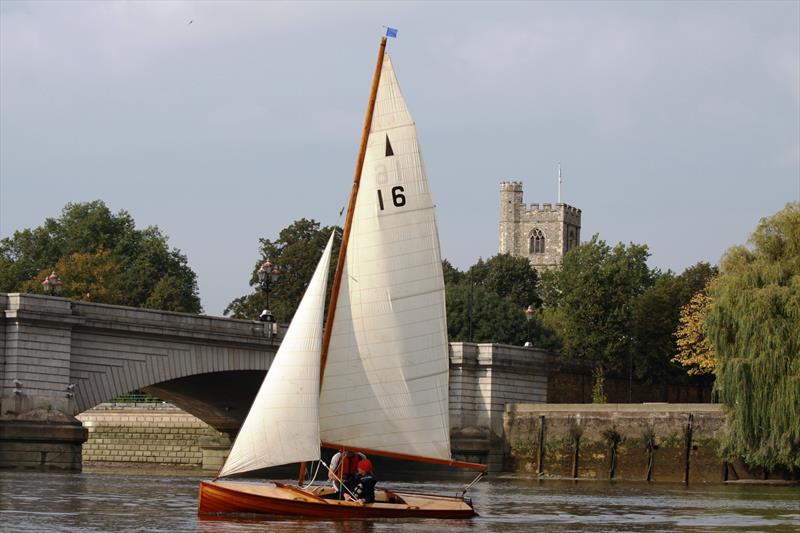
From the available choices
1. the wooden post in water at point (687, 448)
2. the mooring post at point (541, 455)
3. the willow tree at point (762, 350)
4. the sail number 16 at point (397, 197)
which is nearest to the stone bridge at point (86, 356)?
the mooring post at point (541, 455)

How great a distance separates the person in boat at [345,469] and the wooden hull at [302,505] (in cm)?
57

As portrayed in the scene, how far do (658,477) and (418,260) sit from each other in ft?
120

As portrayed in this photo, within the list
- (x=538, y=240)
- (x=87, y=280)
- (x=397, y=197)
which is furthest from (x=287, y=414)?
(x=538, y=240)

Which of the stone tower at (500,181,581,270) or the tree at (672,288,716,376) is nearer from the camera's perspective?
the tree at (672,288,716,376)

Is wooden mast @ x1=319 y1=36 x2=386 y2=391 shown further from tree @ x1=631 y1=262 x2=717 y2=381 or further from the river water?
tree @ x1=631 y1=262 x2=717 y2=381

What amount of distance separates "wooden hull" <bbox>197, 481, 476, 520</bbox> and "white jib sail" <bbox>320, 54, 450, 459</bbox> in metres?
1.08

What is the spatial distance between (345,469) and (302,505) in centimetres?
132

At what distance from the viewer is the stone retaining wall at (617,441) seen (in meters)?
69.3

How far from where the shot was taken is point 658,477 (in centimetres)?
7100

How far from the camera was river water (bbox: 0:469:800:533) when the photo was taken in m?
35.4

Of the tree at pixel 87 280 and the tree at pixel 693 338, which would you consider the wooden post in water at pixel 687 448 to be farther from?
the tree at pixel 87 280

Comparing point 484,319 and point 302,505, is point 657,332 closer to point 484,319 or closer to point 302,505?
point 484,319

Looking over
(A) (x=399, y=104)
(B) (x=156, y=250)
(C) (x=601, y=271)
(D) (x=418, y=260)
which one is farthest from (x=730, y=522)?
(B) (x=156, y=250)

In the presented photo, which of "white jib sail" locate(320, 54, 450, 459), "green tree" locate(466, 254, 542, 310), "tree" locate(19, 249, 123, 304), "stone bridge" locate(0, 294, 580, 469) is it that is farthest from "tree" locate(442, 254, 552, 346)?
"white jib sail" locate(320, 54, 450, 459)
